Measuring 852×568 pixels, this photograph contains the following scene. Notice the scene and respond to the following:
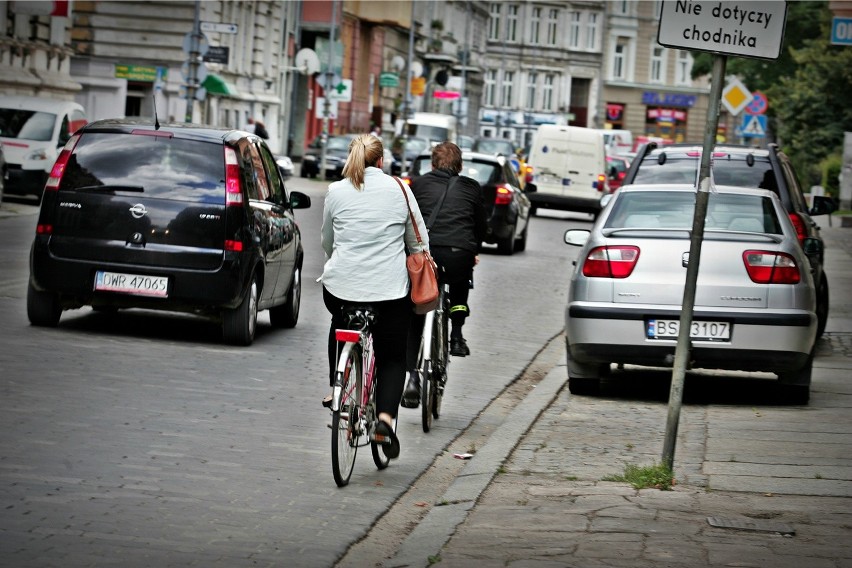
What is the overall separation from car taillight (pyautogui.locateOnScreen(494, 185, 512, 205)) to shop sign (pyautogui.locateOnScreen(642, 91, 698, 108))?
4130 inches

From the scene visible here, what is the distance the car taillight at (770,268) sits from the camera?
10898mm

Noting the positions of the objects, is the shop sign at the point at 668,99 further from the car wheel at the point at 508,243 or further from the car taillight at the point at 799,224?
the car taillight at the point at 799,224

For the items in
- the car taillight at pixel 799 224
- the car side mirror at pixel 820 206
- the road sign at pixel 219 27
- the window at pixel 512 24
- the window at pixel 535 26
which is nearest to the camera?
the car taillight at pixel 799 224

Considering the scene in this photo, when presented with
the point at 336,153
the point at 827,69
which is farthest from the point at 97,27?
the point at 827,69

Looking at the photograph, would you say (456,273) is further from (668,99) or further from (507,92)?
(668,99)

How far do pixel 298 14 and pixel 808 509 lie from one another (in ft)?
216

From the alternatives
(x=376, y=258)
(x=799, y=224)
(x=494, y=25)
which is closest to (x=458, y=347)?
(x=376, y=258)

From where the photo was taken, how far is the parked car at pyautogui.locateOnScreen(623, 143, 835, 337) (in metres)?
15.5

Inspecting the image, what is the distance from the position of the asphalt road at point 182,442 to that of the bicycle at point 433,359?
0.16 metres

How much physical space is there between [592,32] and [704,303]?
12351cm

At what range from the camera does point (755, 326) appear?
35.3 feet

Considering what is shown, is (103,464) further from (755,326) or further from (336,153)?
(336,153)

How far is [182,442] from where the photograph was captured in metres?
8.59

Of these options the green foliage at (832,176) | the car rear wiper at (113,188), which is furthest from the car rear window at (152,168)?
the green foliage at (832,176)
